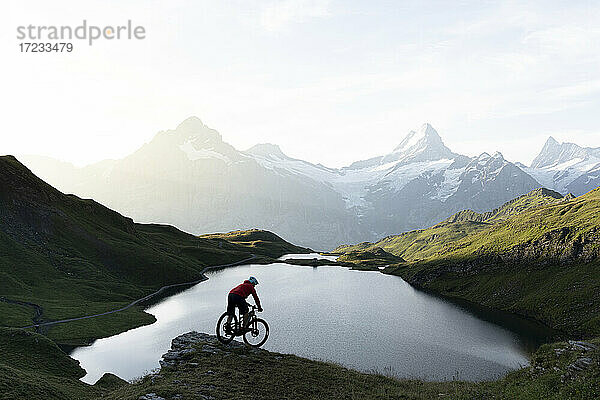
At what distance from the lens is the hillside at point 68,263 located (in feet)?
237

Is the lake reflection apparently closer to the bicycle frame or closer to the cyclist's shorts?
the bicycle frame

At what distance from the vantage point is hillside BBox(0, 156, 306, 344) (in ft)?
237

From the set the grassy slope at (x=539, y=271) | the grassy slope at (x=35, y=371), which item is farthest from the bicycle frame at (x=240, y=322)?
the grassy slope at (x=539, y=271)

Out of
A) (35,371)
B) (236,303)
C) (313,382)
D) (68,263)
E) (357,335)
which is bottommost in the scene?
(357,335)

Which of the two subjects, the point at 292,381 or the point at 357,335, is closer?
the point at 292,381

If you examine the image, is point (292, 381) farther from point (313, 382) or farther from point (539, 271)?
point (539, 271)

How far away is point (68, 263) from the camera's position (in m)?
103

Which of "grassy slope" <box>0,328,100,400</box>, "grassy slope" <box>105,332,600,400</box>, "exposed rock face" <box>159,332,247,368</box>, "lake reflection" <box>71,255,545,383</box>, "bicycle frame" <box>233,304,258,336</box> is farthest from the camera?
"lake reflection" <box>71,255,545,383</box>

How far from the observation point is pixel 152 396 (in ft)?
69.4

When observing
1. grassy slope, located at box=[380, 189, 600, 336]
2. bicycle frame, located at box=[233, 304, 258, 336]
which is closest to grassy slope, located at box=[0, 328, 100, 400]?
bicycle frame, located at box=[233, 304, 258, 336]

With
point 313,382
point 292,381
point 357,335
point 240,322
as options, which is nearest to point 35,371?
point 240,322

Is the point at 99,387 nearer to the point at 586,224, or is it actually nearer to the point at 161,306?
the point at 161,306

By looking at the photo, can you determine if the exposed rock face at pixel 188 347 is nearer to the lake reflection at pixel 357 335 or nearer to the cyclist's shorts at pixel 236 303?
the cyclist's shorts at pixel 236 303

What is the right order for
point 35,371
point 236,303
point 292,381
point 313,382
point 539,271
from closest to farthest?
point 292,381, point 313,382, point 236,303, point 35,371, point 539,271
